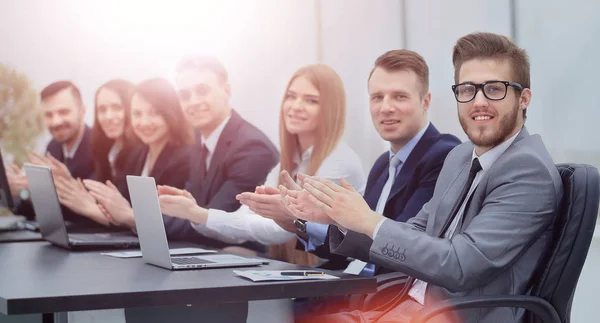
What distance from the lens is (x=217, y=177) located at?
5.51 m

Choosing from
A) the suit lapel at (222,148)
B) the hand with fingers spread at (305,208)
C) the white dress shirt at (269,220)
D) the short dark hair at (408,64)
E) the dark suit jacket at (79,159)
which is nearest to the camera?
the hand with fingers spread at (305,208)

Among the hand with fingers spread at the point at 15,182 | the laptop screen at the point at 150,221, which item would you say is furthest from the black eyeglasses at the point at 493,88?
the hand with fingers spread at the point at 15,182

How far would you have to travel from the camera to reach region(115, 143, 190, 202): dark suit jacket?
575 centimetres

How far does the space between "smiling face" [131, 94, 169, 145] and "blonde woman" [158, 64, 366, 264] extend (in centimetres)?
88

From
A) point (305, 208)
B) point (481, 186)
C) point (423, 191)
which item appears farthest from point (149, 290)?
point (423, 191)

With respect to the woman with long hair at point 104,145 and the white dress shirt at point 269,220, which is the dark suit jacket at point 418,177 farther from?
the woman with long hair at point 104,145

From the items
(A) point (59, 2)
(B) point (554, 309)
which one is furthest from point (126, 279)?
(A) point (59, 2)

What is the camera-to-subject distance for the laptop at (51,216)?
3838mm

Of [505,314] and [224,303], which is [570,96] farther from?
[224,303]

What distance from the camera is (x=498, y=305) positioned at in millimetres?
2256

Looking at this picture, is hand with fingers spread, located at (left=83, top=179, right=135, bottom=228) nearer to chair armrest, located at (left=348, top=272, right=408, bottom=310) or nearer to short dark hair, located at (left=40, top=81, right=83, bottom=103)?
short dark hair, located at (left=40, top=81, right=83, bottom=103)

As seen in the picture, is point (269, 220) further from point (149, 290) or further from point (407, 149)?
point (149, 290)

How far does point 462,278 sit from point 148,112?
398 centimetres

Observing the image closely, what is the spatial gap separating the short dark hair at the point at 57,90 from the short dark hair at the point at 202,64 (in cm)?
76
